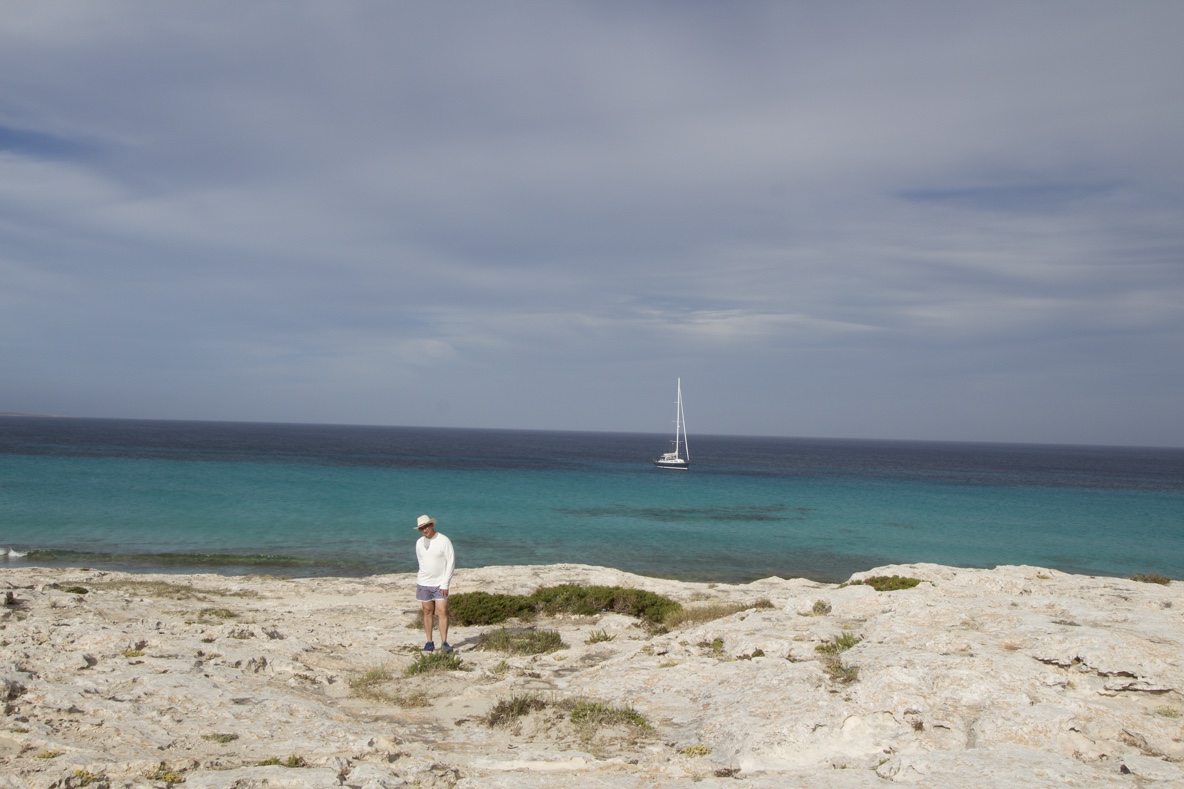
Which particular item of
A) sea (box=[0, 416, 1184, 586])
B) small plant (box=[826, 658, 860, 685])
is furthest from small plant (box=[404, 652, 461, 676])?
sea (box=[0, 416, 1184, 586])

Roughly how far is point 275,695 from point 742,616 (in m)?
8.49

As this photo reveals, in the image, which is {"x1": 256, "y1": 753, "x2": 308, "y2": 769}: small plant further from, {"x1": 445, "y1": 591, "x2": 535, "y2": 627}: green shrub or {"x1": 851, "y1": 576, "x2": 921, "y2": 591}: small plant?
{"x1": 851, "y1": 576, "x2": 921, "y2": 591}: small plant

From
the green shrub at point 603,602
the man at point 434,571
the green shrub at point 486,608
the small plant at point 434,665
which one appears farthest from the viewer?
the green shrub at point 603,602

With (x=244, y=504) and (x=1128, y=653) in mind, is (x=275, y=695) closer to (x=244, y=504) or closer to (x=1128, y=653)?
(x=1128, y=653)

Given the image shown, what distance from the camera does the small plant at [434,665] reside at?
436 inches

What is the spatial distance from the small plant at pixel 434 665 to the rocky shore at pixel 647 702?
178 mm

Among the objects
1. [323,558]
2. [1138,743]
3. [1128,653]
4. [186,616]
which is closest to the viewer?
[1138,743]

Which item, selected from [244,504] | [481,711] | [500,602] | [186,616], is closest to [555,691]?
[481,711]

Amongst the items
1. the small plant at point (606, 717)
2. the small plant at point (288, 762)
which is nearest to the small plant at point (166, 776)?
the small plant at point (288, 762)

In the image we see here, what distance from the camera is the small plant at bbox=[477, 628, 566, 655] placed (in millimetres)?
12578

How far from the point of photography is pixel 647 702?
362 inches

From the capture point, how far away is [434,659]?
1130 cm

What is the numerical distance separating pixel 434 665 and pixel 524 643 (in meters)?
2.10

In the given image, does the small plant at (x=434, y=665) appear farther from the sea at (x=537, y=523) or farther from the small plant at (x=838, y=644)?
the sea at (x=537, y=523)
